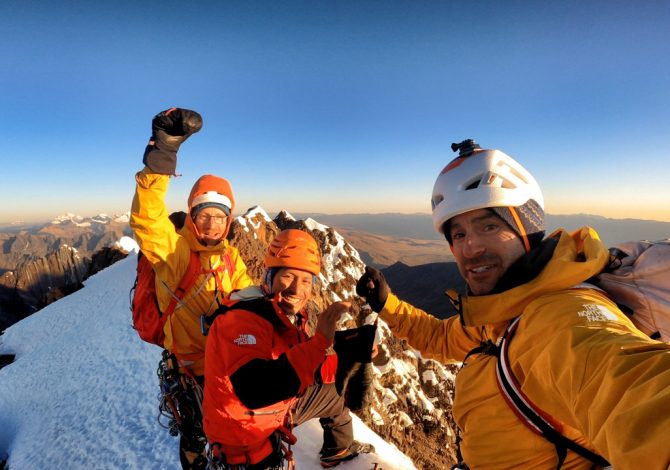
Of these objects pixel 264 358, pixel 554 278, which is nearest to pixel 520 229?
pixel 554 278

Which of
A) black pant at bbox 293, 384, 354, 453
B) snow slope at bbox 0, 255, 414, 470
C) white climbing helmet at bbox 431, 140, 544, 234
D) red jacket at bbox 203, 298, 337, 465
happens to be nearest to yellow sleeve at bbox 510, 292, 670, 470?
white climbing helmet at bbox 431, 140, 544, 234

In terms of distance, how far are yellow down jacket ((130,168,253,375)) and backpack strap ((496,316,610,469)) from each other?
3978 millimetres

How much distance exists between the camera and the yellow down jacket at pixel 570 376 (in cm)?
103

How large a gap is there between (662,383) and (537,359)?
27.4 inches

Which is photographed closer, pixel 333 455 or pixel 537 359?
pixel 537 359

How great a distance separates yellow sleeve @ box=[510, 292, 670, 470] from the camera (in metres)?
0.98

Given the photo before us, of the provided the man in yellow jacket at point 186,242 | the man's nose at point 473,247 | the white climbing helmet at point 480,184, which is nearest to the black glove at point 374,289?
the white climbing helmet at point 480,184

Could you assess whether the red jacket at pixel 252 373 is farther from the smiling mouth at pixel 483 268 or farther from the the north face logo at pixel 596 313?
the the north face logo at pixel 596 313

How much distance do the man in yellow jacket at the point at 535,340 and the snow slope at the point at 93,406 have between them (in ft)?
12.8

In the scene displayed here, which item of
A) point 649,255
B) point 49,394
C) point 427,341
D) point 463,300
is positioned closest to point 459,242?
point 463,300

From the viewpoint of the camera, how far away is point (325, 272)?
1423 centimetres

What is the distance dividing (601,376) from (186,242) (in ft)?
16.1

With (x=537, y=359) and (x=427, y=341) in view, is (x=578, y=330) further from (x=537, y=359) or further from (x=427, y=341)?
(x=427, y=341)

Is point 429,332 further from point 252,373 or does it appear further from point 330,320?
point 252,373
